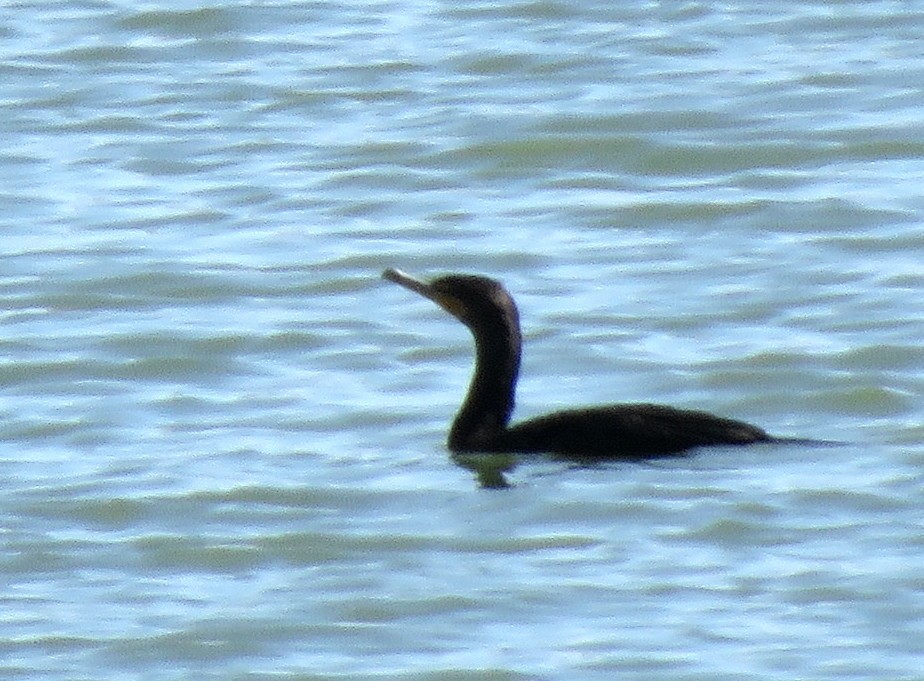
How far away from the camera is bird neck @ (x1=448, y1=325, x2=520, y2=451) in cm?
1118

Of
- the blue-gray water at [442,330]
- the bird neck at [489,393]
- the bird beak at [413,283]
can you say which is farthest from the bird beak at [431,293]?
the blue-gray water at [442,330]

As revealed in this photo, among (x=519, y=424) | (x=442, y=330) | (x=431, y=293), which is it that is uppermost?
(x=431, y=293)

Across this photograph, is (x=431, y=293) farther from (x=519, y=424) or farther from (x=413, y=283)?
(x=519, y=424)

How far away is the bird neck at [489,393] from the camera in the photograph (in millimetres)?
11180

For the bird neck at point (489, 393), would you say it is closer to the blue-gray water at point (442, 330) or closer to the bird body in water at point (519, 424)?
the bird body in water at point (519, 424)

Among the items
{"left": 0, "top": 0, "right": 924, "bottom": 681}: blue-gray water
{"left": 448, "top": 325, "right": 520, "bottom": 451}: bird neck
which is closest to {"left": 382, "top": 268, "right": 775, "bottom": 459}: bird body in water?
{"left": 448, "top": 325, "right": 520, "bottom": 451}: bird neck

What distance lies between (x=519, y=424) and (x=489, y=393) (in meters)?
0.16

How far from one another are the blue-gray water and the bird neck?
0.65 ft

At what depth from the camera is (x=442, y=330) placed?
43.1 ft

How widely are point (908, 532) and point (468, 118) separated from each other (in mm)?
7670

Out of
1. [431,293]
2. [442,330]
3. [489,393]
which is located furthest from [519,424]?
[442,330]

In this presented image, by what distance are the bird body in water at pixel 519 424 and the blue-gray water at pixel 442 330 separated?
0.10m

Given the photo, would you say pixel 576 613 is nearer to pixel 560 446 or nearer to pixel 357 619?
pixel 357 619

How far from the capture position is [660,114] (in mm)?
16875
